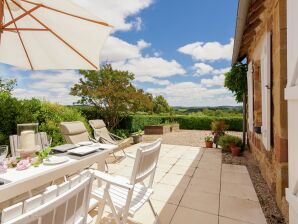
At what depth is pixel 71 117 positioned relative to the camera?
5375 millimetres

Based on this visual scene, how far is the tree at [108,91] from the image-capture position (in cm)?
880

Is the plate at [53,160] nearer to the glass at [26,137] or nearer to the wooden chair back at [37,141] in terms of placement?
the glass at [26,137]

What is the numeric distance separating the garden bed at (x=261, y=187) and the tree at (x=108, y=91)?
17.0ft

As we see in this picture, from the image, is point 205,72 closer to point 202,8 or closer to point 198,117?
point 198,117

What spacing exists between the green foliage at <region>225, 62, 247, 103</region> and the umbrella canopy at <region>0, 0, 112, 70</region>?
16.2ft

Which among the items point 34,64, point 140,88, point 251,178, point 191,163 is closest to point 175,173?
point 191,163

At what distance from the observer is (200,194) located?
308cm

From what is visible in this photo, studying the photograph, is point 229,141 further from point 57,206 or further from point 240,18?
point 57,206

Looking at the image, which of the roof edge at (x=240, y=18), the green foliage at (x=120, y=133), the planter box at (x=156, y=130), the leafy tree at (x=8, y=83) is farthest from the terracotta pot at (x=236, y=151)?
the leafy tree at (x=8, y=83)

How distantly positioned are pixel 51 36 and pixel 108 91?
225 inches

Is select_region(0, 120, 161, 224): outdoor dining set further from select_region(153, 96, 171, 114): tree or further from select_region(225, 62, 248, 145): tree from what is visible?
select_region(153, 96, 171, 114): tree

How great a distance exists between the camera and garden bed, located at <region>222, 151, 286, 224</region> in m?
2.43

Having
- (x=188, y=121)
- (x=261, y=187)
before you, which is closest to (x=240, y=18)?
(x=261, y=187)

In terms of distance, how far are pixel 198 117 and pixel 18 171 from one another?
13811 mm
